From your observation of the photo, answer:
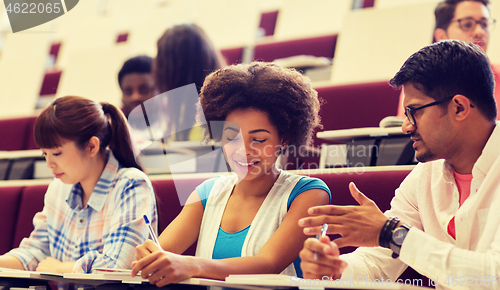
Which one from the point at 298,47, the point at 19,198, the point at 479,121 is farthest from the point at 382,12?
the point at 19,198

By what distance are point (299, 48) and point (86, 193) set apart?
2.73 feet

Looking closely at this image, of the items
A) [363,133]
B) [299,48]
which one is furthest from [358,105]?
[299,48]

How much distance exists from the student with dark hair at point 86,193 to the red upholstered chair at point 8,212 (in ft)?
0.42

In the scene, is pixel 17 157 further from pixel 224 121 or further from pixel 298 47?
pixel 298 47

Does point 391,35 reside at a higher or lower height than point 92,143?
higher

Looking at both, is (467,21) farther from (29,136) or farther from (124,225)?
(29,136)

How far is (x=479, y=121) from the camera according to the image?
1.65ft

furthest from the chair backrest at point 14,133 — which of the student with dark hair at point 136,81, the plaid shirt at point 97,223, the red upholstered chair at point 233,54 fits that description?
the red upholstered chair at point 233,54

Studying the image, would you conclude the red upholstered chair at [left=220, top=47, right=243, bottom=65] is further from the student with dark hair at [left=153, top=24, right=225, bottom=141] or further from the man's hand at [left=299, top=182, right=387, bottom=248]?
the man's hand at [left=299, top=182, right=387, bottom=248]

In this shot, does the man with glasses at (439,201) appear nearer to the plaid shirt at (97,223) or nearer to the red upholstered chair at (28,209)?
the plaid shirt at (97,223)

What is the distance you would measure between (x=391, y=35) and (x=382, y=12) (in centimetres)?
8

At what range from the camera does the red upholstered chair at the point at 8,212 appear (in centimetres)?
87

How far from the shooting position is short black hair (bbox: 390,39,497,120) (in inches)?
19.7

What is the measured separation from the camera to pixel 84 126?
0.72 m
